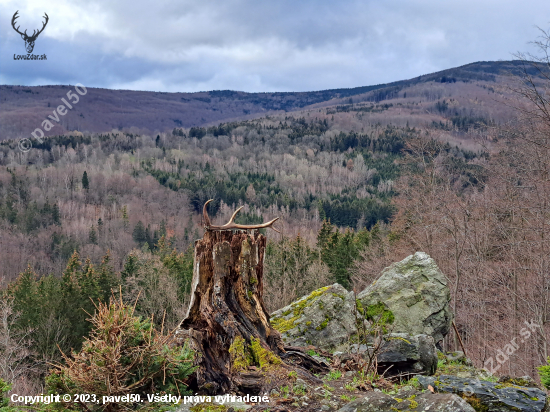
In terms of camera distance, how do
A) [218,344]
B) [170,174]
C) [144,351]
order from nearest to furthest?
[144,351] < [218,344] < [170,174]

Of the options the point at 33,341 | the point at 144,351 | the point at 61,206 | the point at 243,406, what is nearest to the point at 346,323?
the point at 243,406

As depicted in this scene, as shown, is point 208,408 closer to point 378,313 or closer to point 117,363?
point 117,363

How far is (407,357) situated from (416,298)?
5.25 meters

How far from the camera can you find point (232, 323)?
7.29 m

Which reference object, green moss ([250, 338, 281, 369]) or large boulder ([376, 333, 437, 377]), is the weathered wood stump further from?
large boulder ([376, 333, 437, 377])

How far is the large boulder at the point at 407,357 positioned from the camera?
8.15 m

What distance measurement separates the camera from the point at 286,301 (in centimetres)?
3419

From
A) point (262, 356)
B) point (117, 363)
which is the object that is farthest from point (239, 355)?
point (117, 363)

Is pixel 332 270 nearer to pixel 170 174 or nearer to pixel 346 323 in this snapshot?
pixel 346 323

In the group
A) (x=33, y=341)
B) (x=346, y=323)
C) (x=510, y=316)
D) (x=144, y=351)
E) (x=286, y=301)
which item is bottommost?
(x=33, y=341)

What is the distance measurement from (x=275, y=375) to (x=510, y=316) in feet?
57.9

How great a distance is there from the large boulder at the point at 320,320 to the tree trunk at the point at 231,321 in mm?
3428

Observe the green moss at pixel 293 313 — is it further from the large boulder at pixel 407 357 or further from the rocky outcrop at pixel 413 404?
the rocky outcrop at pixel 413 404

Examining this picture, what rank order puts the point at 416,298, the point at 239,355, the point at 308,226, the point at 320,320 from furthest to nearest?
the point at 308,226 → the point at 416,298 → the point at 320,320 → the point at 239,355
